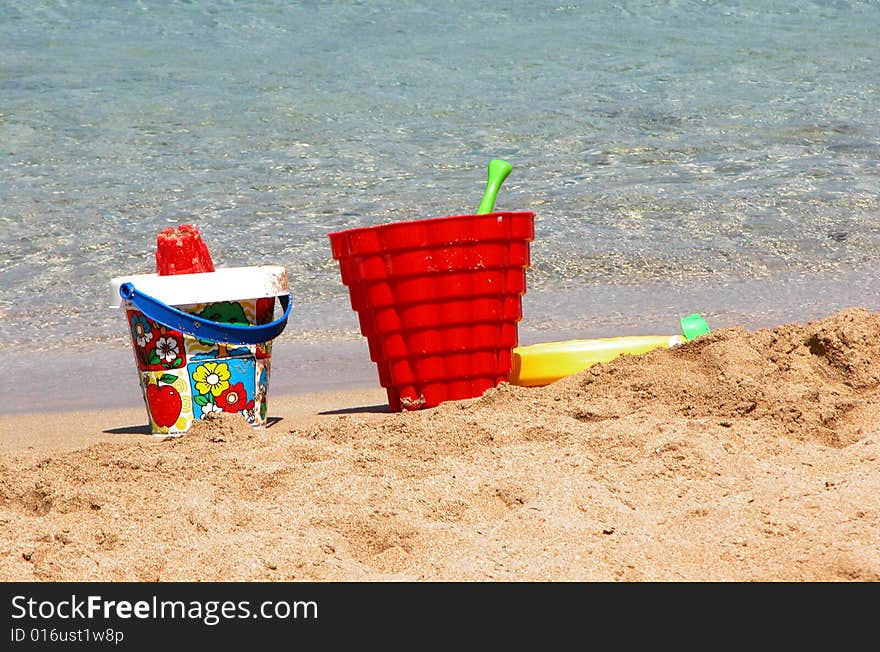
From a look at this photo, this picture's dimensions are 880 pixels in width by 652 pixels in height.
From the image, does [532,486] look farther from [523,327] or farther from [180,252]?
[523,327]

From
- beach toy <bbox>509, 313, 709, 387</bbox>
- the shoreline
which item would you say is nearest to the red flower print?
the shoreline

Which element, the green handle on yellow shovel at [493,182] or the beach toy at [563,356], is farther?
the green handle on yellow shovel at [493,182]

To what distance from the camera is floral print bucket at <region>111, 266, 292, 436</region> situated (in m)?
2.80

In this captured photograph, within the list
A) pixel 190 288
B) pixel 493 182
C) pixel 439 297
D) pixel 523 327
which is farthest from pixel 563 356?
pixel 523 327

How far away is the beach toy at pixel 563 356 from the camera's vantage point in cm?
301

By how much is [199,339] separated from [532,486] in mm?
1191

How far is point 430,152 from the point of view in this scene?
23.8 ft

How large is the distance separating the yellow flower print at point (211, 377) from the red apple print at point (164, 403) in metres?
0.07

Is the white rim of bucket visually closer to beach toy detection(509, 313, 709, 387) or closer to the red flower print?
the red flower print

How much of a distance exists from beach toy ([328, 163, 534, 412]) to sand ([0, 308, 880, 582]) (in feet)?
0.94

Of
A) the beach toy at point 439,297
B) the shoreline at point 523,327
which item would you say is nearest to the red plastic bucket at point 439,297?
the beach toy at point 439,297

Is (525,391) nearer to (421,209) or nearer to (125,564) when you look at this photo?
(125,564)

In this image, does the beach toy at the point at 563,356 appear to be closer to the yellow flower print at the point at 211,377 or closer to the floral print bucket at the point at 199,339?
the floral print bucket at the point at 199,339
